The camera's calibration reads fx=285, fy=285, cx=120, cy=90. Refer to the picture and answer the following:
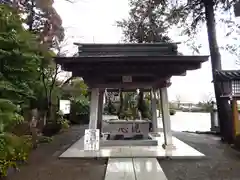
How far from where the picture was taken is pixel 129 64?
827cm

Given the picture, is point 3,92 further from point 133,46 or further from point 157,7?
point 157,7

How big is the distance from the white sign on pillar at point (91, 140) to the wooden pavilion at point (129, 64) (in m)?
0.32

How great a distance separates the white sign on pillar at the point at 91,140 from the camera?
8.61m

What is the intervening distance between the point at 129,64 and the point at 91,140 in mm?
2583

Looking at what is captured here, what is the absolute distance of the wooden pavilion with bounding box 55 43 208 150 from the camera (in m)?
7.93

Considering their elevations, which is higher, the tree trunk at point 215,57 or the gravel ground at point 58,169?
the tree trunk at point 215,57

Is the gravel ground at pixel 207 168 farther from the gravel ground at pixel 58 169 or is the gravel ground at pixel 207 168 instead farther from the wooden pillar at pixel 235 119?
the wooden pillar at pixel 235 119

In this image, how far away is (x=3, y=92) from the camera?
5867 millimetres

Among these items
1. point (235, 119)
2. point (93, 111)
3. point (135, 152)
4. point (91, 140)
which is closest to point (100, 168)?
point (135, 152)

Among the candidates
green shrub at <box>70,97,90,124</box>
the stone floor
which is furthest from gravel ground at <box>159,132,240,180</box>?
green shrub at <box>70,97,90,124</box>

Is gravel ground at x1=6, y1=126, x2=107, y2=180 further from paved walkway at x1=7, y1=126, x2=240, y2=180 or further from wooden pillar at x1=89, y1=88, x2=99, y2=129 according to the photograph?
wooden pillar at x1=89, y1=88, x2=99, y2=129

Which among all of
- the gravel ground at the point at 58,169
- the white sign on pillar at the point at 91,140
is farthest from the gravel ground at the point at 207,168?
the white sign on pillar at the point at 91,140

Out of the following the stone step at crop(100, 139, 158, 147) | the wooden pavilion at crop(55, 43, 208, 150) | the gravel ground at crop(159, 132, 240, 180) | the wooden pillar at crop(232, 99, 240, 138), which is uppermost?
the wooden pavilion at crop(55, 43, 208, 150)

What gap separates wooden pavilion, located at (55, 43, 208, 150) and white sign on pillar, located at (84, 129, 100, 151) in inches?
12.6
